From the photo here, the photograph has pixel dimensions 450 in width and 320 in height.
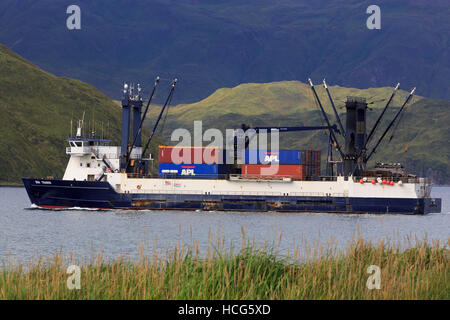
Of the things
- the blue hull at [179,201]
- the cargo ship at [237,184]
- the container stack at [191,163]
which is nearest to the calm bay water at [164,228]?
the blue hull at [179,201]

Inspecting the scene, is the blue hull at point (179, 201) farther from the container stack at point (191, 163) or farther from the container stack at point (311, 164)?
the container stack at point (311, 164)

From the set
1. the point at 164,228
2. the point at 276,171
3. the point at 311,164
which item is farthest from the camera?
the point at 311,164

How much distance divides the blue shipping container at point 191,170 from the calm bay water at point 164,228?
418 cm

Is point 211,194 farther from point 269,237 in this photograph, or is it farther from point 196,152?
point 269,237

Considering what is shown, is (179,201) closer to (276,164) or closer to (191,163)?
(191,163)

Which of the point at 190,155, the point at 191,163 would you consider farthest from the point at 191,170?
the point at 190,155

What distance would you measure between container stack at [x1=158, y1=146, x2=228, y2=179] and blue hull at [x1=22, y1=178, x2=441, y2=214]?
2372 mm

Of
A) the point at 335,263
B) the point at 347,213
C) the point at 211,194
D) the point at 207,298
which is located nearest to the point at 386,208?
the point at 347,213

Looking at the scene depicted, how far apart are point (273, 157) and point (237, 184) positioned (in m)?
4.78

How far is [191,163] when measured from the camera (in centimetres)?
7662

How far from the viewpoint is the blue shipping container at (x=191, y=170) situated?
7625cm

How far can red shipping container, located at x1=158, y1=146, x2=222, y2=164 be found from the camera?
76438mm
